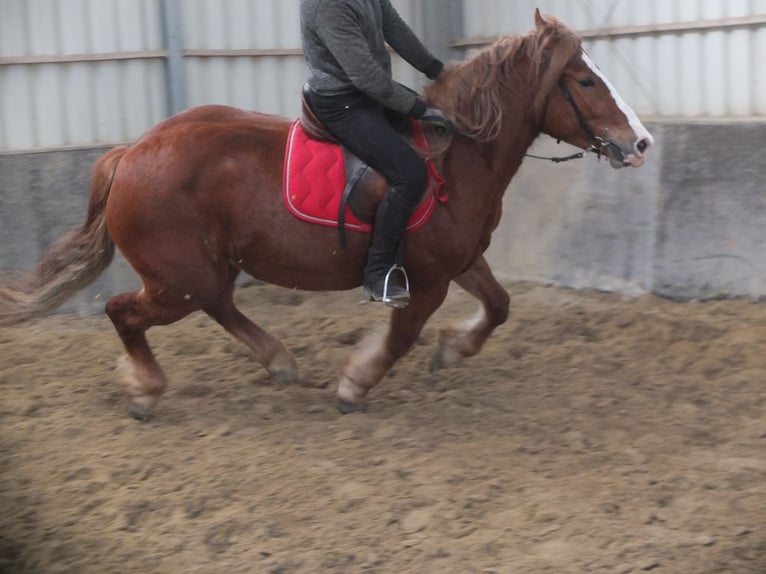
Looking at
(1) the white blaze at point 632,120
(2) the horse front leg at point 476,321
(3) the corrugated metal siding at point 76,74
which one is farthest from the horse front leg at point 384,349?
(3) the corrugated metal siding at point 76,74

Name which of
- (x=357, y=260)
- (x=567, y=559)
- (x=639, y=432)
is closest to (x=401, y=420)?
(x=357, y=260)

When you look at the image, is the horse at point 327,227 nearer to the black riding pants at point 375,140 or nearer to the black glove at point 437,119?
the black glove at point 437,119

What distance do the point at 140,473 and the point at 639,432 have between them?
2328mm

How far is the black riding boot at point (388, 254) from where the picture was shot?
16.8ft

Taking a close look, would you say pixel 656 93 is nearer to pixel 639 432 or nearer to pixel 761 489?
pixel 639 432

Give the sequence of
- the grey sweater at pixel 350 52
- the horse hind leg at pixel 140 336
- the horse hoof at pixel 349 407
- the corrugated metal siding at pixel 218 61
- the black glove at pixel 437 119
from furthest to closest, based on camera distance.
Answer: the corrugated metal siding at pixel 218 61
the horse hoof at pixel 349 407
the horse hind leg at pixel 140 336
the black glove at pixel 437 119
the grey sweater at pixel 350 52

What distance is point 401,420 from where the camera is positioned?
5438 millimetres

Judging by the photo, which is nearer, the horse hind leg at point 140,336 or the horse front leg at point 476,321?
the horse hind leg at point 140,336

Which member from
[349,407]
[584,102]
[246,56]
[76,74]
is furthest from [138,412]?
[246,56]

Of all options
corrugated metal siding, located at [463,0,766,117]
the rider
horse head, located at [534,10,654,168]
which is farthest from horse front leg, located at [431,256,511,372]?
corrugated metal siding, located at [463,0,766,117]

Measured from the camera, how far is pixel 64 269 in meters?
5.70

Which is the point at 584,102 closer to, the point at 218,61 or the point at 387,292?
the point at 387,292

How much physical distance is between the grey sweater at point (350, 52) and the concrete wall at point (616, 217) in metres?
2.38

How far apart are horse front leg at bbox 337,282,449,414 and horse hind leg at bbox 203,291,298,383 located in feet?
1.51
